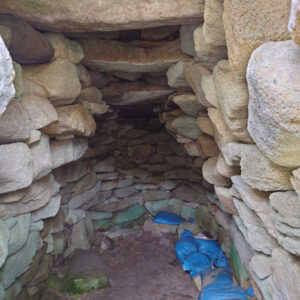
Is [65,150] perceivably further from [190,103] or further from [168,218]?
[168,218]

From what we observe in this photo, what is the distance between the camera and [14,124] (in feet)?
5.12

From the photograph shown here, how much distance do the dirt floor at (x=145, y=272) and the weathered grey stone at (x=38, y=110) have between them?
1736 millimetres

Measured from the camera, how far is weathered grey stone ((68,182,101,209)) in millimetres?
3260

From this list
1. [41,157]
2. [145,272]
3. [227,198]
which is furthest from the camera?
[145,272]

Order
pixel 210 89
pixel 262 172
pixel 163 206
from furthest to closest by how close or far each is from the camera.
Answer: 1. pixel 163 206
2. pixel 210 89
3. pixel 262 172

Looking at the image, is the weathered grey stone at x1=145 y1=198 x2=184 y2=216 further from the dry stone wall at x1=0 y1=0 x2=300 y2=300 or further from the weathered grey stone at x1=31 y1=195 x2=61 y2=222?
the weathered grey stone at x1=31 y1=195 x2=61 y2=222

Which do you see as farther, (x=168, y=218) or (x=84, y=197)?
(x=168, y=218)

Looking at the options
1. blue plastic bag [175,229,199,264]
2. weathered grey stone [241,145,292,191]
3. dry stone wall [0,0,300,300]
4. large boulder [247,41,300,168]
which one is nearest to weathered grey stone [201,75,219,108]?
dry stone wall [0,0,300,300]

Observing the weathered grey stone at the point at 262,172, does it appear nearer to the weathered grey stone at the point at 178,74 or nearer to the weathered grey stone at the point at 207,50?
the weathered grey stone at the point at 207,50

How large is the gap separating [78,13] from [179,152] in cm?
272

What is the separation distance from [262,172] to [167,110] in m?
2.06

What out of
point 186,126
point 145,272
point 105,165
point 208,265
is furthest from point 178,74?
point 105,165

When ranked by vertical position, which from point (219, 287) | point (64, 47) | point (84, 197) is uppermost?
point (64, 47)

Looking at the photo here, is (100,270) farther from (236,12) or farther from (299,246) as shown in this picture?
(236,12)
